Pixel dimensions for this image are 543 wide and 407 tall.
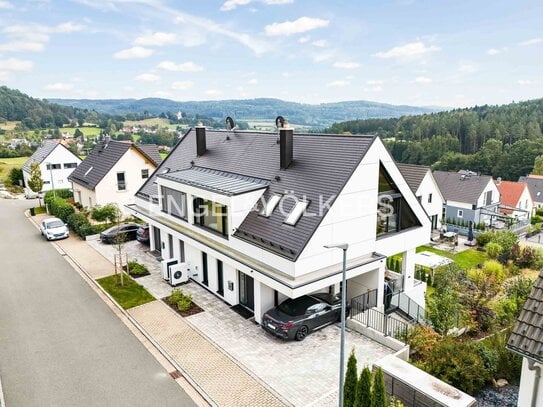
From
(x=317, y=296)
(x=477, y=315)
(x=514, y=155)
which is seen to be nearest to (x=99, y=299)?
(x=317, y=296)

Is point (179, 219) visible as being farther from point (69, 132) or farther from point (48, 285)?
point (69, 132)

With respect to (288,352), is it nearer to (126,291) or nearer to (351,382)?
(351,382)

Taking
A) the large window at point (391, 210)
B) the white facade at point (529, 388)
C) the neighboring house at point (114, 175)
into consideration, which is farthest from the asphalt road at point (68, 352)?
the neighboring house at point (114, 175)

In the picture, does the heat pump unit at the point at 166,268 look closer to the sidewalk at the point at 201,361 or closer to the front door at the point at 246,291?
the sidewalk at the point at 201,361

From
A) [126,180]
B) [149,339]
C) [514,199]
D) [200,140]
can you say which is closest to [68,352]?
[149,339]

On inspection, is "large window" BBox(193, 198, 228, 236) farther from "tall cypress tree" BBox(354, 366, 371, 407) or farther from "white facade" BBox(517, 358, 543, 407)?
"white facade" BBox(517, 358, 543, 407)
